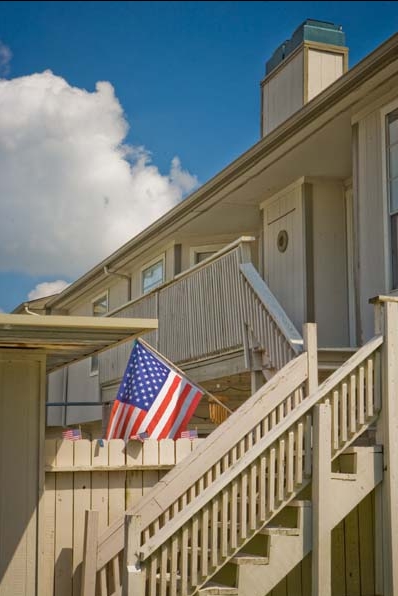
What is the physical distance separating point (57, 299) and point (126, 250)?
6.96 m

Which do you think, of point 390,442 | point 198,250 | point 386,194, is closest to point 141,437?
point 390,442

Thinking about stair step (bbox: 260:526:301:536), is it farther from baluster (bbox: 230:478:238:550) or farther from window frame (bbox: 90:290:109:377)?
window frame (bbox: 90:290:109:377)

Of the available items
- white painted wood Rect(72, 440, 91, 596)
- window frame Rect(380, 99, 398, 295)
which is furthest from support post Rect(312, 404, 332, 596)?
window frame Rect(380, 99, 398, 295)

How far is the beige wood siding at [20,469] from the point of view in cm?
870

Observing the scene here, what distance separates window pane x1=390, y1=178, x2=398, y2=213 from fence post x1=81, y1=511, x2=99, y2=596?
4704 mm

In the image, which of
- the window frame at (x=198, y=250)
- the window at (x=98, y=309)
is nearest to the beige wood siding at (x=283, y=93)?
the window frame at (x=198, y=250)

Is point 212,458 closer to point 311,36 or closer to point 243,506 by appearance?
point 243,506

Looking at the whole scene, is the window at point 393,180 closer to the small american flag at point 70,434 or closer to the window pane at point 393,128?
the window pane at point 393,128

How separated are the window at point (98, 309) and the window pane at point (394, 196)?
13.2 meters


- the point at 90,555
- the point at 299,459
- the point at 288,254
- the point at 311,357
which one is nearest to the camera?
the point at 299,459

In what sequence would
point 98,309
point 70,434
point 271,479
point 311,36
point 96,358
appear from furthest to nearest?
1. point 98,309
2. point 96,358
3. point 311,36
4. point 70,434
5. point 271,479

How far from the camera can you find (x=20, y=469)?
29.0 ft

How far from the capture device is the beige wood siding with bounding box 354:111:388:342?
11.1 meters

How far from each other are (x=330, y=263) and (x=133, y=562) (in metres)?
7.37
